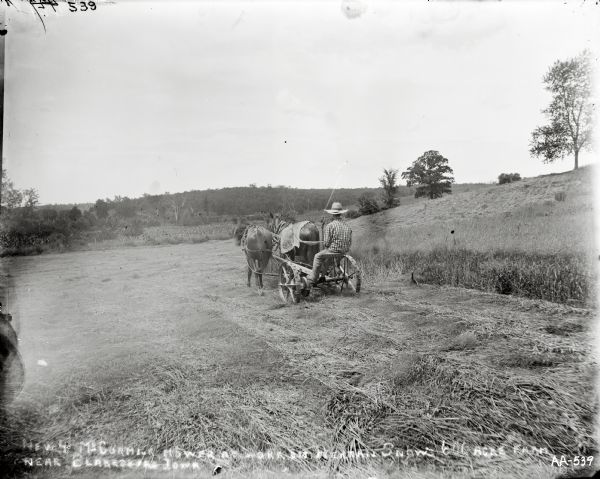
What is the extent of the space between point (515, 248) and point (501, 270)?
2.07 meters

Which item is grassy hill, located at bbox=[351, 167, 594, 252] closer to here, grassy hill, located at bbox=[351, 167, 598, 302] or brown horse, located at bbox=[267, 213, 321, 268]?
grassy hill, located at bbox=[351, 167, 598, 302]

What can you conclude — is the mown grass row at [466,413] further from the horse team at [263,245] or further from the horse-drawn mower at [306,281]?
the horse team at [263,245]

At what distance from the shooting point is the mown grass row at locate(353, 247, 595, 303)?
636 cm

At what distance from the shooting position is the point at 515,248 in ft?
29.9

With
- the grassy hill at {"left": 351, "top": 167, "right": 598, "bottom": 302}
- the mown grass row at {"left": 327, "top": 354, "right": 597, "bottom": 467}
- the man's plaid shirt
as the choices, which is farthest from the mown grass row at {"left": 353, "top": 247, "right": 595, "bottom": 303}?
the mown grass row at {"left": 327, "top": 354, "right": 597, "bottom": 467}

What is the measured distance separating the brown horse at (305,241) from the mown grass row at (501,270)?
6.03ft

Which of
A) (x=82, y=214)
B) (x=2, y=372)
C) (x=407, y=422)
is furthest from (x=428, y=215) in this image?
(x=2, y=372)

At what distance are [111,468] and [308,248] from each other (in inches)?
255

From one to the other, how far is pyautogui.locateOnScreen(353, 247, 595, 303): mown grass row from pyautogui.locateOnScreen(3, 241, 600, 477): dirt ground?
544 mm

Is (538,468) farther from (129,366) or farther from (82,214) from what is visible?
(82,214)

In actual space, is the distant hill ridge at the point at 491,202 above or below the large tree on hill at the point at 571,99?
below

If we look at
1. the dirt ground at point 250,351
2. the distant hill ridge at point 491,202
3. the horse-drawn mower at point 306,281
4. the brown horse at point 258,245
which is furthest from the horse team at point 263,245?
the distant hill ridge at point 491,202

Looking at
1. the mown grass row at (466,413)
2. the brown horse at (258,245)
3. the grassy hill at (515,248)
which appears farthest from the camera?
the brown horse at (258,245)

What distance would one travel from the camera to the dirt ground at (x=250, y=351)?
333cm
